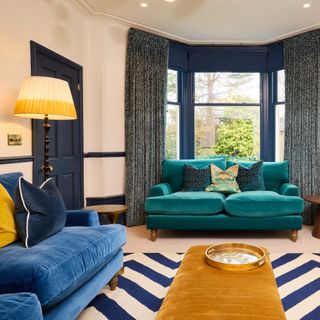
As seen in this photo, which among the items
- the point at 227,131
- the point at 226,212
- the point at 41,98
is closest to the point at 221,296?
the point at 41,98

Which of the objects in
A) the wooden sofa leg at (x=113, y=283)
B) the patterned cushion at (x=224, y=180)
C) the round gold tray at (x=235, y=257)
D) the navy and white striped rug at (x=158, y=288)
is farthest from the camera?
the patterned cushion at (x=224, y=180)

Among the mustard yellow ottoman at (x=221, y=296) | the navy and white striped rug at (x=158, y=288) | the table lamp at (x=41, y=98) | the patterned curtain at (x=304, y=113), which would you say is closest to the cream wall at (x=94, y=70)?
the table lamp at (x=41, y=98)

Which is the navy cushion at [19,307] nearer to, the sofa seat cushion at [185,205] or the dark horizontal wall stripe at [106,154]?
the sofa seat cushion at [185,205]

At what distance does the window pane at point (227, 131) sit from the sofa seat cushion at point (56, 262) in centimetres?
315

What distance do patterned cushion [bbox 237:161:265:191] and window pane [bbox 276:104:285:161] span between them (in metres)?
0.94

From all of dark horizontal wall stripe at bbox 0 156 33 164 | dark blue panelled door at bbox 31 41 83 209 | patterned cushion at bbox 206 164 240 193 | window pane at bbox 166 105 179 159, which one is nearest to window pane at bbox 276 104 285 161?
patterned cushion at bbox 206 164 240 193

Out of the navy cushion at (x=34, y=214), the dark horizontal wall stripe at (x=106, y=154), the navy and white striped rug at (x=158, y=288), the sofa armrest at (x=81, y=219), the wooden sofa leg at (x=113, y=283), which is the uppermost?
the dark horizontal wall stripe at (x=106, y=154)

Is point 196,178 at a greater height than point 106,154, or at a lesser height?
lesser

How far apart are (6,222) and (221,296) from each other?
129 centimetres

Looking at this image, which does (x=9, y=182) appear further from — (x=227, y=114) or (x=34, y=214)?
(x=227, y=114)

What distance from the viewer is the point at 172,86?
498 centimetres

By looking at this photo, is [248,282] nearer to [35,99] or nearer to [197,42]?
[35,99]

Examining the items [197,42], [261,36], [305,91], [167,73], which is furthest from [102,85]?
[305,91]

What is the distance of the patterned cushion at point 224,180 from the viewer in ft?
13.1
